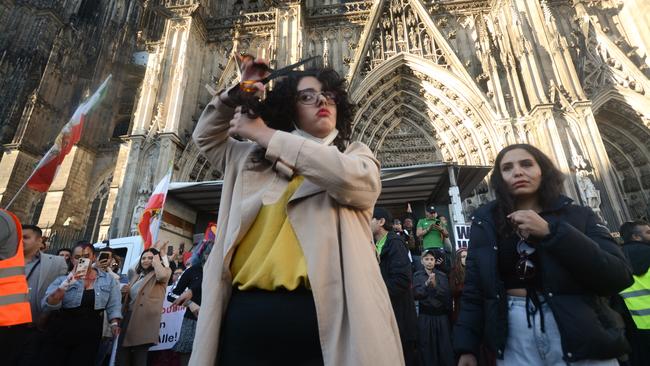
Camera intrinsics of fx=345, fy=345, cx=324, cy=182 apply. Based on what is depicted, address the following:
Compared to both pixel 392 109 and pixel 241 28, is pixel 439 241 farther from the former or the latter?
pixel 241 28

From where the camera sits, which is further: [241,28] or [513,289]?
[241,28]

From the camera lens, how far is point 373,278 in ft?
3.42

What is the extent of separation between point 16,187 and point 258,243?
64.1 ft

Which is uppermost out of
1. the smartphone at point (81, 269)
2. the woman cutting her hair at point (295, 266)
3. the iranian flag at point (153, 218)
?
the iranian flag at point (153, 218)

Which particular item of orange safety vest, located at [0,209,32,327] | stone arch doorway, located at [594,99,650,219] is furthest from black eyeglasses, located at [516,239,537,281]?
stone arch doorway, located at [594,99,650,219]

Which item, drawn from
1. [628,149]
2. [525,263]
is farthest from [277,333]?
[628,149]

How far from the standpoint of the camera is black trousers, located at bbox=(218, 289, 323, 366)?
3.22 feet

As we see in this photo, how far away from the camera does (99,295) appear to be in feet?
11.7

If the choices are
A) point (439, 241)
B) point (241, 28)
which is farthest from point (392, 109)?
point (439, 241)

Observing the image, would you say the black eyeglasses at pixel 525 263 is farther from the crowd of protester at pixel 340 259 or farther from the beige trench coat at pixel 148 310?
the beige trench coat at pixel 148 310

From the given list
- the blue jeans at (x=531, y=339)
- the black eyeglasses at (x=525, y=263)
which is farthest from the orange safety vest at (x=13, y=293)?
the black eyeglasses at (x=525, y=263)

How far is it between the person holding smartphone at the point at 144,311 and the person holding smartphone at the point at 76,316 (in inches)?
20.3

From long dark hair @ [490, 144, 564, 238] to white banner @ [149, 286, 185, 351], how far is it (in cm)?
465

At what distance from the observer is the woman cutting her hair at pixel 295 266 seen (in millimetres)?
954
